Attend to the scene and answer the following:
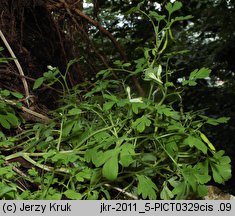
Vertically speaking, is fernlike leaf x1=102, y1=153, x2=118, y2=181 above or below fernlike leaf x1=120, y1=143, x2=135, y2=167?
below

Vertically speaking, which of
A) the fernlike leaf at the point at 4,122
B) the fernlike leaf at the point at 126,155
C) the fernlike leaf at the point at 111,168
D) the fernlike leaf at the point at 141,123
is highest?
the fernlike leaf at the point at 4,122

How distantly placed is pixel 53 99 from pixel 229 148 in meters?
2.80

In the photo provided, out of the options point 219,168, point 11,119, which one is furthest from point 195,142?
point 11,119

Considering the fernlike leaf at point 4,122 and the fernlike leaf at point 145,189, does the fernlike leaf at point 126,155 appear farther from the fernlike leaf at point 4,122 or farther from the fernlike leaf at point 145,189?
the fernlike leaf at point 4,122

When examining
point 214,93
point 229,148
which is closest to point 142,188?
point 229,148

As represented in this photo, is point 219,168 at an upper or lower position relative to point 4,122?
lower

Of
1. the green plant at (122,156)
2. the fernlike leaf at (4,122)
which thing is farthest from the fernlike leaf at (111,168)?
the fernlike leaf at (4,122)

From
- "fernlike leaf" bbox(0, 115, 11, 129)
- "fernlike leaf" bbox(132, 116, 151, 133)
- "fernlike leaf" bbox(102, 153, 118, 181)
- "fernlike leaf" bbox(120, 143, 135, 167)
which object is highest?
"fernlike leaf" bbox(0, 115, 11, 129)

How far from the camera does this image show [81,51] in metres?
1.80

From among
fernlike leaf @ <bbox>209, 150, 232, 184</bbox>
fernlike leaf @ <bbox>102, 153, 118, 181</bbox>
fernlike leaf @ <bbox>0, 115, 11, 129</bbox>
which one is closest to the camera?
fernlike leaf @ <bbox>102, 153, 118, 181</bbox>

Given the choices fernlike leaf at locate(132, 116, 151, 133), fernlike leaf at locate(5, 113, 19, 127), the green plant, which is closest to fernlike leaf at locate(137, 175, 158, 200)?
the green plant

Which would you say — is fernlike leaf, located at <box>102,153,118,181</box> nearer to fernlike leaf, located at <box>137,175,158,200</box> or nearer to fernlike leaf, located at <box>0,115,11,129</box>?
fernlike leaf, located at <box>137,175,158,200</box>

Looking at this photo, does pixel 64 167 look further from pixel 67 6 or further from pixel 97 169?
pixel 67 6

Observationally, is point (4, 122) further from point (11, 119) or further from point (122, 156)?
point (122, 156)
